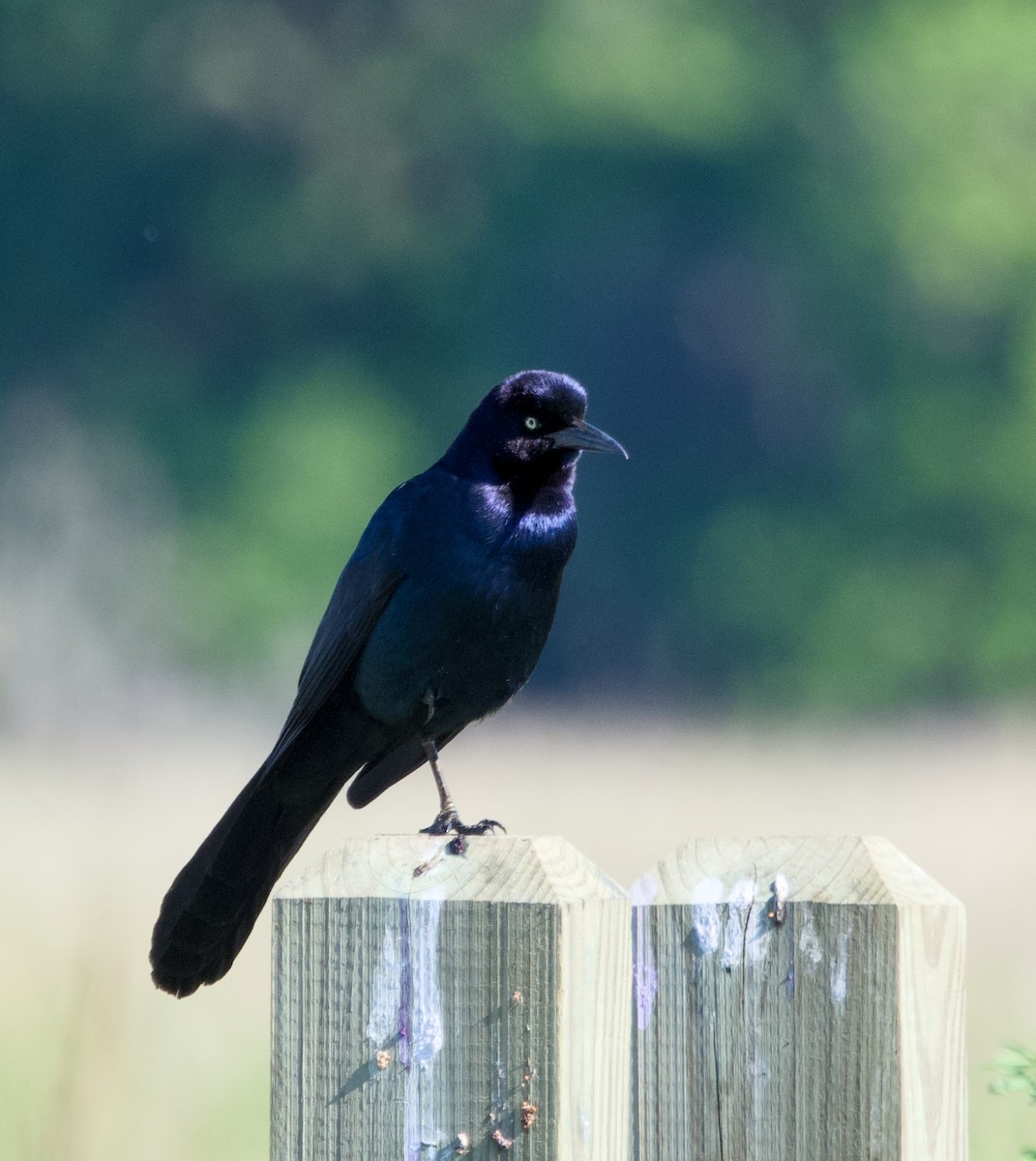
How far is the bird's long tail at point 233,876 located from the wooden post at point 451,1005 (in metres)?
0.97

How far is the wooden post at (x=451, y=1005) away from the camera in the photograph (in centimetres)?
132

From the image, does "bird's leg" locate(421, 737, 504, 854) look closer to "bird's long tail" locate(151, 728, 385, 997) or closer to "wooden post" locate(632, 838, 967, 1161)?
"bird's long tail" locate(151, 728, 385, 997)

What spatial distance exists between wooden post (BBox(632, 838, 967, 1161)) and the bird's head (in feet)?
5.55

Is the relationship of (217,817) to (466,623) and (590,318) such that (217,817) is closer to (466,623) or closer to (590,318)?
(466,623)

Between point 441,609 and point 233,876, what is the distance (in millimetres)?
663

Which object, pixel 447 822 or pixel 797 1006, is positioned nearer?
pixel 797 1006

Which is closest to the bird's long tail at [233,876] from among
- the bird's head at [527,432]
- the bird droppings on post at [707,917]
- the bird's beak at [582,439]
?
the bird's head at [527,432]

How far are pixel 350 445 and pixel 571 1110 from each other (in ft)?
24.8

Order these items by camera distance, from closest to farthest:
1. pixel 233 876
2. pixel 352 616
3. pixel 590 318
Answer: pixel 233 876, pixel 352 616, pixel 590 318

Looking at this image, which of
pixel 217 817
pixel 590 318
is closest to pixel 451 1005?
pixel 217 817

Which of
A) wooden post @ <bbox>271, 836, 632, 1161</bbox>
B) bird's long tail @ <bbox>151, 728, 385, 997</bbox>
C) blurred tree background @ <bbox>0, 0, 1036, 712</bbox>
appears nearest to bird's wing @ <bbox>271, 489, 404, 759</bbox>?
bird's long tail @ <bbox>151, 728, 385, 997</bbox>

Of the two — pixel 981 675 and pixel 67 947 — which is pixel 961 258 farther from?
pixel 67 947

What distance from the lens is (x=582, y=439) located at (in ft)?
10.1

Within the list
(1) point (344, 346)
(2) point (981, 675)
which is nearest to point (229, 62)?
(1) point (344, 346)
